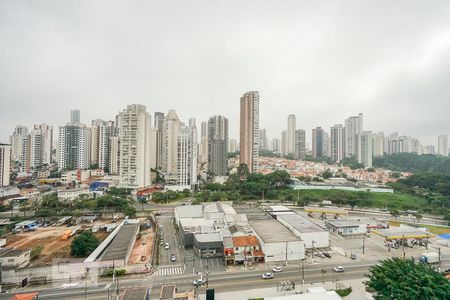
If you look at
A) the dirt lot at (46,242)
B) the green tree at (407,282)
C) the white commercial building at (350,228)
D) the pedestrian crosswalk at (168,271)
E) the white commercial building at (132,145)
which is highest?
the white commercial building at (132,145)

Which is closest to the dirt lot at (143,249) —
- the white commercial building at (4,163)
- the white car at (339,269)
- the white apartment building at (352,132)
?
the white car at (339,269)

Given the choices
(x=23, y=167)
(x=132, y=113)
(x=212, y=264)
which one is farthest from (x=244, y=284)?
(x=23, y=167)

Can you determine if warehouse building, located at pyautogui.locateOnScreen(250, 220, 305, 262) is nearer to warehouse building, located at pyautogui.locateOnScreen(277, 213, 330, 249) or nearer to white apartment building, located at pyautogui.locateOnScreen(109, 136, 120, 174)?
warehouse building, located at pyautogui.locateOnScreen(277, 213, 330, 249)

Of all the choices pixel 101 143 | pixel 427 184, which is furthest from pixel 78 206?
pixel 427 184

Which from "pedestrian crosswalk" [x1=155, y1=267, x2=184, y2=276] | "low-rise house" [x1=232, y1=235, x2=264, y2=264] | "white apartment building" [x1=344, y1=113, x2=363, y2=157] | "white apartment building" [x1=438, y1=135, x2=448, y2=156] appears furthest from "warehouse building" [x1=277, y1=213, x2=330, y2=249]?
"white apartment building" [x1=438, y1=135, x2=448, y2=156]

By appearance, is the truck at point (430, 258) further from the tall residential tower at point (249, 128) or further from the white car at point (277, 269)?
the tall residential tower at point (249, 128)
